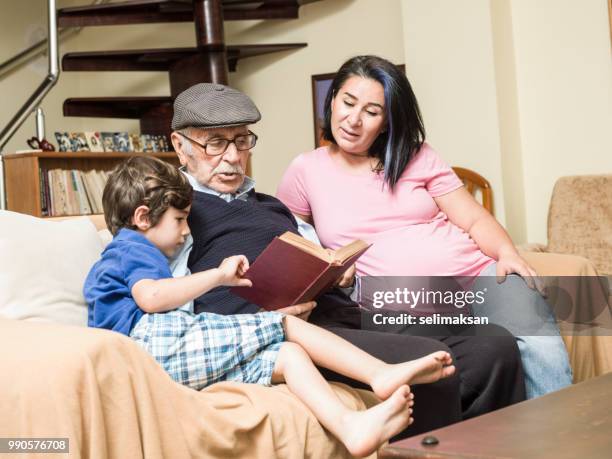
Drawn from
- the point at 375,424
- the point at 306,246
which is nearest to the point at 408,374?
the point at 375,424

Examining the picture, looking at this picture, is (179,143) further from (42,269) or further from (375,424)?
(375,424)

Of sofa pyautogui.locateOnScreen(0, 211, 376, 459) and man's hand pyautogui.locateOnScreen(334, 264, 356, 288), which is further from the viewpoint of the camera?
man's hand pyautogui.locateOnScreen(334, 264, 356, 288)

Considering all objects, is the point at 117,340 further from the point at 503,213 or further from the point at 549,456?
the point at 503,213

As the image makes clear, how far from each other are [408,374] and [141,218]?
0.64 meters

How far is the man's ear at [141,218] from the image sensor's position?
1732mm

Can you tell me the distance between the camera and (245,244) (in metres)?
1.94

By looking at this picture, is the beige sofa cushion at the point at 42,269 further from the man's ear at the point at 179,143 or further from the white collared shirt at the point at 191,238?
the man's ear at the point at 179,143

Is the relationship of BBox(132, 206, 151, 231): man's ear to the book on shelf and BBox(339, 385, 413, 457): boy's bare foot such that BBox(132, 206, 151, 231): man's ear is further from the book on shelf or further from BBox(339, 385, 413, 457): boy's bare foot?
the book on shelf

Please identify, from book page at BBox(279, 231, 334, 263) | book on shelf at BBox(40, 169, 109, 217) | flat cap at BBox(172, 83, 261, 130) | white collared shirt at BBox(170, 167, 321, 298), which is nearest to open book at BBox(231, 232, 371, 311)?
book page at BBox(279, 231, 334, 263)

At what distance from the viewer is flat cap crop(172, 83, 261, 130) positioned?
6.37 feet

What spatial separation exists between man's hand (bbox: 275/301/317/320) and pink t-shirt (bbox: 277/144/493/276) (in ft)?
1.04

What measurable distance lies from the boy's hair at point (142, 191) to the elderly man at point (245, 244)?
146 millimetres

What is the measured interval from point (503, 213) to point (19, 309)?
2.36m

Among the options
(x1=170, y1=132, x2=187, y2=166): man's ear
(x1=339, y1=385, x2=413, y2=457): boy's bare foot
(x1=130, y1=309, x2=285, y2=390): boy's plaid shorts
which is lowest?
(x1=339, y1=385, x2=413, y2=457): boy's bare foot
